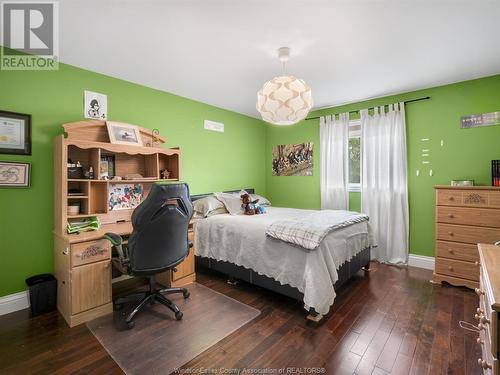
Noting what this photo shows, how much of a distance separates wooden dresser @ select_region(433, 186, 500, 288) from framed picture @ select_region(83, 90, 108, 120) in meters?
4.13

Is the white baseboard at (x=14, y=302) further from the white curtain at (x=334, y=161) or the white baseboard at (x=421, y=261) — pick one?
the white baseboard at (x=421, y=261)

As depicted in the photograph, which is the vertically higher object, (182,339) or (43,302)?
(43,302)

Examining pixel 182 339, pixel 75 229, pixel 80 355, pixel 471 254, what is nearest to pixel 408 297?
pixel 471 254

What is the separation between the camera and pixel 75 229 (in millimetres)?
2291

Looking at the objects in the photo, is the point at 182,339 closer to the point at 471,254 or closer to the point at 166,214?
the point at 166,214

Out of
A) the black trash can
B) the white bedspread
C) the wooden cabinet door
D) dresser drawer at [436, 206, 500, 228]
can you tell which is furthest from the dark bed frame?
the black trash can

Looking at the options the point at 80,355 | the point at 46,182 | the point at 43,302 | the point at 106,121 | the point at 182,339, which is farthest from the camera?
the point at 106,121

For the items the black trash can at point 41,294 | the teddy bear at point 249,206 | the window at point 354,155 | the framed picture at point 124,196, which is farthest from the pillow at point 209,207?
the window at point 354,155

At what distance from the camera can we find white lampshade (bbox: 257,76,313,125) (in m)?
2.18

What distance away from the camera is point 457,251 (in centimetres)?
277

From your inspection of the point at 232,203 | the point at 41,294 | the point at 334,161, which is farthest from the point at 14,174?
the point at 334,161

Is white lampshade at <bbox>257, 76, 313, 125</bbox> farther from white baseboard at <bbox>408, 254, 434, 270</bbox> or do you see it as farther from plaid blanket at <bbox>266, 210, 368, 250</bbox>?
white baseboard at <bbox>408, 254, 434, 270</bbox>

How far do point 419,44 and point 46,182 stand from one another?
154 inches

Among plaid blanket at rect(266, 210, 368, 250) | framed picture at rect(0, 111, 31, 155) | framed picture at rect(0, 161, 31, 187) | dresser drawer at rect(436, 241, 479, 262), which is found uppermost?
framed picture at rect(0, 111, 31, 155)
